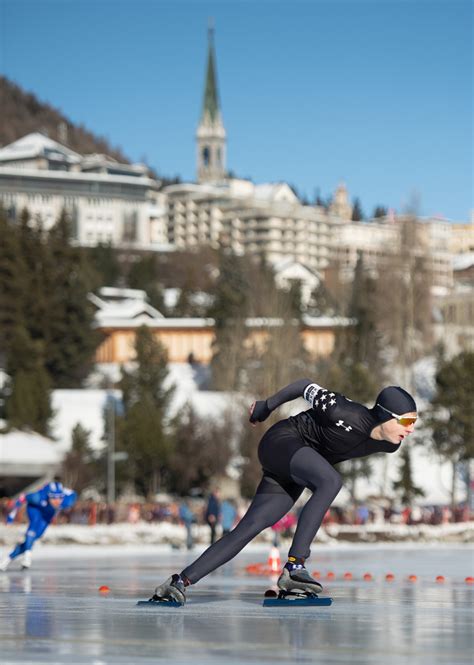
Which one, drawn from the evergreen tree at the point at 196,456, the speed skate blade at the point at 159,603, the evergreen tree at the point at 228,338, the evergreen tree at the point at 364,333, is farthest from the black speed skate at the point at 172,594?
the evergreen tree at the point at 364,333

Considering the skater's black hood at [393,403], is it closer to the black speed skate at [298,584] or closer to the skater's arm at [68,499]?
the black speed skate at [298,584]

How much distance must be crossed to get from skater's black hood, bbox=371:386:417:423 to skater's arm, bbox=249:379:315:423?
0.54 metres

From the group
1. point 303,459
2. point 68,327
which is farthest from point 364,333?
point 303,459

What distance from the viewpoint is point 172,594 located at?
7.93 m

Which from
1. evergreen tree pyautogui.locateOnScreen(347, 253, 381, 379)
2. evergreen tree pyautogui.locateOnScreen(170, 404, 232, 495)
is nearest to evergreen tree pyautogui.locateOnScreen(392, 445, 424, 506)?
evergreen tree pyautogui.locateOnScreen(170, 404, 232, 495)

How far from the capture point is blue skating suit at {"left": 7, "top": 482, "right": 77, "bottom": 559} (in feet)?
55.8

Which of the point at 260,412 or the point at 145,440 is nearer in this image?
the point at 260,412

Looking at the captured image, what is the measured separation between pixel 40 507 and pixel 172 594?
9.50m

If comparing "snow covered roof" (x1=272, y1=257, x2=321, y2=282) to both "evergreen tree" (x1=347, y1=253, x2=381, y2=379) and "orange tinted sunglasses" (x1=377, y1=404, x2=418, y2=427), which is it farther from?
"orange tinted sunglasses" (x1=377, y1=404, x2=418, y2=427)

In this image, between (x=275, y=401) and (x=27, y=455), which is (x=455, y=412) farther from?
(x=275, y=401)

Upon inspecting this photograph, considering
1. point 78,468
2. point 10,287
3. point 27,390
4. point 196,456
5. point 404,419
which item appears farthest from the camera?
point 10,287

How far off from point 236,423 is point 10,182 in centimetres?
13741

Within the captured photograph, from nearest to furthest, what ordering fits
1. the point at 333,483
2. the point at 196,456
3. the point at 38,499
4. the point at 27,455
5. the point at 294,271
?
the point at 333,483
the point at 38,499
the point at 27,455
the point at 196,456
the point at 294,271

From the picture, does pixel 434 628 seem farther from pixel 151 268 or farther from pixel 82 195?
pixel 82 195
